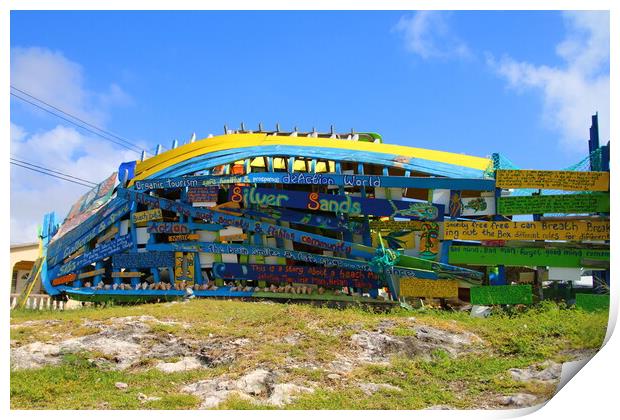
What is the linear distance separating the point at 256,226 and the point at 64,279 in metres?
7.22

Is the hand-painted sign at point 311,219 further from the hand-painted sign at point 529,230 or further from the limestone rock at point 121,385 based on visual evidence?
the limestone rock at point 121,385

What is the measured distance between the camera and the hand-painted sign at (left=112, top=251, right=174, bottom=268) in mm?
18547

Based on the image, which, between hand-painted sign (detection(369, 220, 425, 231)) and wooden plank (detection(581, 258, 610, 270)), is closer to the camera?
wooden plank (detection(581, 258, 610, 270))

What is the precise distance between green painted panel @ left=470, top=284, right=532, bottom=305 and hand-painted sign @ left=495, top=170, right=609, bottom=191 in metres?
2.55

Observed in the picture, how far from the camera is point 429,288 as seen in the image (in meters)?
15.8

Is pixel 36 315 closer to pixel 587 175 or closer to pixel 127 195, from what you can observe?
pixel 127 195

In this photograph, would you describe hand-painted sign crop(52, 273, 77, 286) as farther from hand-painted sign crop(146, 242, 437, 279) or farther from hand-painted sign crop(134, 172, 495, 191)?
hand-painted sign crop(134, 172, 495, 191)

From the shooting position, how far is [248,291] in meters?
17.6

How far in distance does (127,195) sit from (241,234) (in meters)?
4.08

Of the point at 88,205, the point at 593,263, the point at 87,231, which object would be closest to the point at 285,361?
the point at 593,263

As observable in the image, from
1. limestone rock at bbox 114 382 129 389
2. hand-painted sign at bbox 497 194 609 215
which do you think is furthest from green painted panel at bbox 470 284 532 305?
limestone rock at bbox 114 382 129 389

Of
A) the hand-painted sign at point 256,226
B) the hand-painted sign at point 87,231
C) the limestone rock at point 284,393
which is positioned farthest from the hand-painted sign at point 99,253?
the limestone rock at point 284,393

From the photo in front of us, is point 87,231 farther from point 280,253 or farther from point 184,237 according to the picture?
point 280,253
